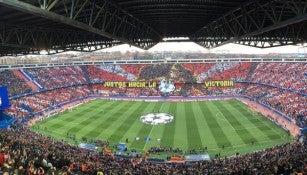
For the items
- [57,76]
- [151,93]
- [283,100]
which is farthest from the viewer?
[57,76]

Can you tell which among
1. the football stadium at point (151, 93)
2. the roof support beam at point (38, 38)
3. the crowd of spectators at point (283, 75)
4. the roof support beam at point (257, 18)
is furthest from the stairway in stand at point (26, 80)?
the roof support beam at point (257, 18)

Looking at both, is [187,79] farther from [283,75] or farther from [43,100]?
[43,100]

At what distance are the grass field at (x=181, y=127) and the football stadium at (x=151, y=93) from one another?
159 mm

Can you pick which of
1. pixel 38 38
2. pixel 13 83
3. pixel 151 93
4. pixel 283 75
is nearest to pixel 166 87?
pixel 151 93

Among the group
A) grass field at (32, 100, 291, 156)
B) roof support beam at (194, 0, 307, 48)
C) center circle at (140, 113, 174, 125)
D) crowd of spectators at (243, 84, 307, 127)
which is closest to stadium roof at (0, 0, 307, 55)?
roof support beam at (194, 0, 307, 48)

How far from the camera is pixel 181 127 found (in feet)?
165

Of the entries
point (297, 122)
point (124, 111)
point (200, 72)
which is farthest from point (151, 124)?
point (200, 72)

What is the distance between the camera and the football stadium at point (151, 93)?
58.1 ft

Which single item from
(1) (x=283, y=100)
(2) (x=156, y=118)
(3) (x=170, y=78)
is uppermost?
(3) (x=170, y=78)

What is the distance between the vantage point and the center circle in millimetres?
53906

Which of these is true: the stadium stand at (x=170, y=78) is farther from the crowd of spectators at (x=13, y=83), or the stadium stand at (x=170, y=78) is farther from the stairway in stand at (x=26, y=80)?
the stairway in stand at (x=26, y=80)

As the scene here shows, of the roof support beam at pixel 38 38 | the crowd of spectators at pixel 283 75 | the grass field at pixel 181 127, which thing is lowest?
the grass field at pixel 181 127

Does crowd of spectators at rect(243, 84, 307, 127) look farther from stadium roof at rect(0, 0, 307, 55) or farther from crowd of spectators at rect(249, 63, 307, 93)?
stadium roof at rect(0, 0, 307, 55)

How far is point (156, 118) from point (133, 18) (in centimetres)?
3651
